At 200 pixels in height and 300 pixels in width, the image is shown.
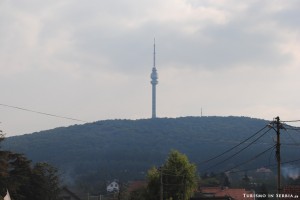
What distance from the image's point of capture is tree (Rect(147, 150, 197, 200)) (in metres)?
85.4

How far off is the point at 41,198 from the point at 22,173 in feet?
20.4

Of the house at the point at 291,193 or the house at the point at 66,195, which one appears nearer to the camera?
the house at the point at 291,193

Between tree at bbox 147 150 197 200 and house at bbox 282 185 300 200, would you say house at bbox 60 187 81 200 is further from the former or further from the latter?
house at bbox 282 185 300 200

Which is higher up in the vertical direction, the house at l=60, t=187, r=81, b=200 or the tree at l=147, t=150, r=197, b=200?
the tree at l=147, t=150, r=197, b=200

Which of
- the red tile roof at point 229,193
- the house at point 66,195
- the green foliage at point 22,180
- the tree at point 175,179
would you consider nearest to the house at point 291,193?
the tree at point 175,179

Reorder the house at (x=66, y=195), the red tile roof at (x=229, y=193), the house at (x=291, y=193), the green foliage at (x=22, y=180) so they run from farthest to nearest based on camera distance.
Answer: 1. the house at (x=66, y=195)
2. the red tile roof at (x=229, y=193)
3. the green foliage at (x=22, y=180)
4. the house at (x=291, y=193)

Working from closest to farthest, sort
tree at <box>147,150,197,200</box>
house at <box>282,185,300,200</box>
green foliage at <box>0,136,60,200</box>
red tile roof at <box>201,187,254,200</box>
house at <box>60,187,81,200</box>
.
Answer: house at <box>282,185,300,200</box> < green foliage at <box>0,136,60,200</box> < tree at <box>147,150,197,200</box> < red tile roof at <box>201,187,254,200</box> < house at <box>60,187,81,200</box>

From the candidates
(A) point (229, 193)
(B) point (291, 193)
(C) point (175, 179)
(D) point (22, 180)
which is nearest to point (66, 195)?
(A) point (229, 193)

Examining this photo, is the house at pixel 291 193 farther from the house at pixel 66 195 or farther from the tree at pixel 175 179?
the house at pixel 66 195

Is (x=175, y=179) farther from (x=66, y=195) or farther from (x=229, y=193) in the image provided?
(x=66, y=195)

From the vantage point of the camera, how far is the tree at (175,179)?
280 ft

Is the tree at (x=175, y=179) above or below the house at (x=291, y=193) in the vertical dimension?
above

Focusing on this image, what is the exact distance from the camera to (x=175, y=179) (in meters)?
87.4

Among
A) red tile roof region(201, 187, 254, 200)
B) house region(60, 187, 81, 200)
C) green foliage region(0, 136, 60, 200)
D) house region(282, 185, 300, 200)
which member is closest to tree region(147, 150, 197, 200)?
green foliage region(0, 136, 60, 200)
